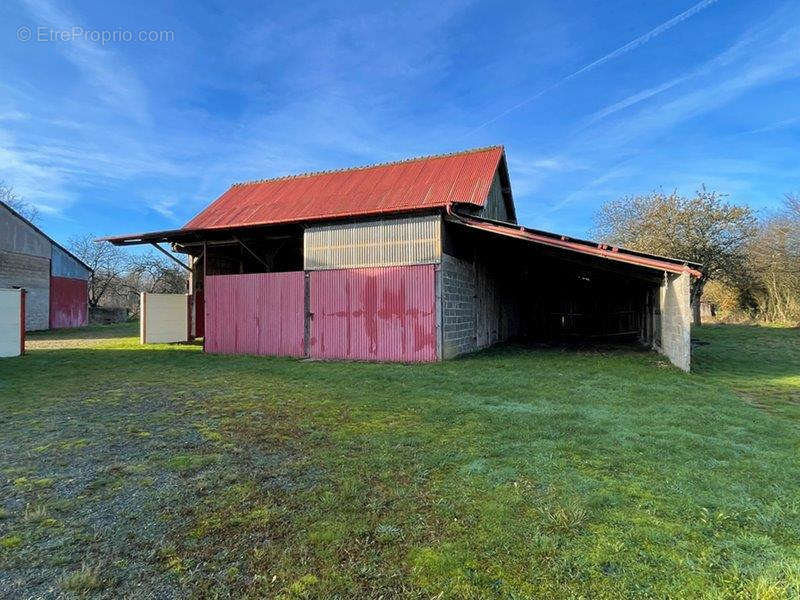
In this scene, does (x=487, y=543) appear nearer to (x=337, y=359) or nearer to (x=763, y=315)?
(x=337, y=359)

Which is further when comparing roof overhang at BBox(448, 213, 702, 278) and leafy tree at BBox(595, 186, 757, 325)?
leafy tree at BBox(595, 186, 757, 325)

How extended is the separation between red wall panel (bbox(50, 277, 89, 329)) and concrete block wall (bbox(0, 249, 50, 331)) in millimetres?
489

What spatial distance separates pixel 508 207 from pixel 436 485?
16.0 m

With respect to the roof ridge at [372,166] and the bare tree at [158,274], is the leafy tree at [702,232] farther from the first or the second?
the bare tree at [158,274]

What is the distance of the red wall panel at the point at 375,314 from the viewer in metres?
10.8

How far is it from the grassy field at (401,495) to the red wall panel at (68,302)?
21.9 m

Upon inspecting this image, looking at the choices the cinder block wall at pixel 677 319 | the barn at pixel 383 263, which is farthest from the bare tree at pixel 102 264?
the cinder block wall at pixel 677 319

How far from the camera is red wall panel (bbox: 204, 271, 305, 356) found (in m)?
12.2

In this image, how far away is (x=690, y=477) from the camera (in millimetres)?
3229

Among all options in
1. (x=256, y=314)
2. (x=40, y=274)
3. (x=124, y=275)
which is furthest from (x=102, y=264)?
(x=256, y=314)

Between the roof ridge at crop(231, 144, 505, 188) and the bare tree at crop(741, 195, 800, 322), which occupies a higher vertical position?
the roof ridge at crop(231, 144, 505, 188)

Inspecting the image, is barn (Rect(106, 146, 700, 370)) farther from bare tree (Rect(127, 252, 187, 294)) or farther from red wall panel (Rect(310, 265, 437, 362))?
bare tree (Rect(127, 252, 187, 294))

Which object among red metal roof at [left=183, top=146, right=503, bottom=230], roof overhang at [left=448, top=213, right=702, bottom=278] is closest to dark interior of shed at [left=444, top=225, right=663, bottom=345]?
roof overhang at [left=448, top=213, right=702, bottom=278]

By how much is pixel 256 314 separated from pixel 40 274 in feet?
57.5
